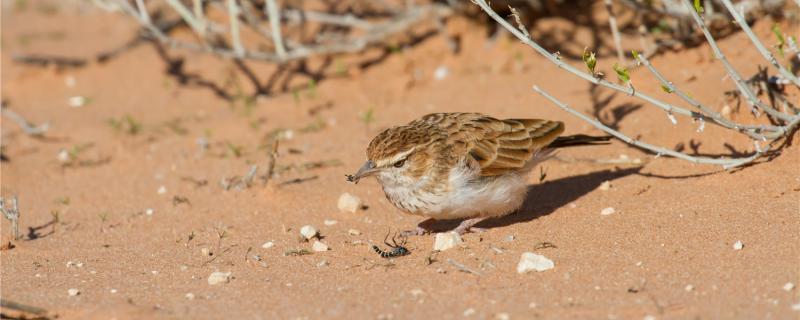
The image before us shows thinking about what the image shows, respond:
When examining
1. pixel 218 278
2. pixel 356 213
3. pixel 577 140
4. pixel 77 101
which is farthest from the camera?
pixel 77 101

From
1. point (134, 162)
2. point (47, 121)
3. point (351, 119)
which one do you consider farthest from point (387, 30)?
point (47, 121)

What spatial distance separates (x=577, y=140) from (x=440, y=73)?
323 centimetres

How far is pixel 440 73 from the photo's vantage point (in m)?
8.98

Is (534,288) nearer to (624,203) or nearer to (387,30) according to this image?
(624,203)

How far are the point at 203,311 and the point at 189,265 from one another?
880 millimetres

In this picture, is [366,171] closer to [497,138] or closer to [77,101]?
[497,138]

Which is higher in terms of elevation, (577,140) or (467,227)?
(577,140)

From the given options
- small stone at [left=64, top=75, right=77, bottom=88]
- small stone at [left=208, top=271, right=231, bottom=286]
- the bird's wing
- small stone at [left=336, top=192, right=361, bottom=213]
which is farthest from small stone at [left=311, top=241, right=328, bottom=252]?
small stone at [left=64, top=75, right=77, bottom=88]

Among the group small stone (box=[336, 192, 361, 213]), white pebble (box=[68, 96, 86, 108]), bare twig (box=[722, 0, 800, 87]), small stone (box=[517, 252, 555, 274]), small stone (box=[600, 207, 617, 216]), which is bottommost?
white pebble (box=[68, 96, 86, 108])

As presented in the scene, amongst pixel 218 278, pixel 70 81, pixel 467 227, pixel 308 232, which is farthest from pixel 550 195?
pixel 70 81

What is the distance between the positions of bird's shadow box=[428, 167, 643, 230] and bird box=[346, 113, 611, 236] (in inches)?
5.9

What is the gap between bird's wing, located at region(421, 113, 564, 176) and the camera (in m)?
5.61

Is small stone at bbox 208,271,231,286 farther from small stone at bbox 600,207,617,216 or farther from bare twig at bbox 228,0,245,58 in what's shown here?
bare twig at bbox 228,0,245,58

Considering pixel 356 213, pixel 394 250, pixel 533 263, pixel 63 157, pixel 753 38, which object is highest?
pixel 753 38
